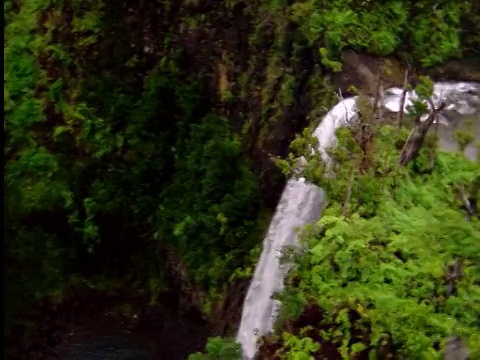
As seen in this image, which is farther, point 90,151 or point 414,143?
point 90,151

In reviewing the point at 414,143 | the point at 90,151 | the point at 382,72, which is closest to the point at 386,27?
the point at 382,72

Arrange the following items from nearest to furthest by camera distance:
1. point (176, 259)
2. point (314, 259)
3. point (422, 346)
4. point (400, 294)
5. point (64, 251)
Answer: point (422, 346)
point (400, 294)
point (314, 259)
point (176, 259)
point (64, 251)

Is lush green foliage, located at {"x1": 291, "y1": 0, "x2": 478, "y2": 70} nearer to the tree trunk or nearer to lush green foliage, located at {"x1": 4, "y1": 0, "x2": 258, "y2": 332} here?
the tree trunk

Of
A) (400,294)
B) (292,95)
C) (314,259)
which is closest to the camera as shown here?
(400,294)

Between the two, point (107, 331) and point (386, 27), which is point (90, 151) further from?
point (386, 27)

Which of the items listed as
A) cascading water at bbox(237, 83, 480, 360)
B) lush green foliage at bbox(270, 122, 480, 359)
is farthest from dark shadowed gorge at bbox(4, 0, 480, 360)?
cascading water at bbox(237, 83, 480, 360)

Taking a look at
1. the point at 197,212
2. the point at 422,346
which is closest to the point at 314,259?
the point at 422,346

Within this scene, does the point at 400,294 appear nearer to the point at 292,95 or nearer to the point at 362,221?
the point at 362,221
